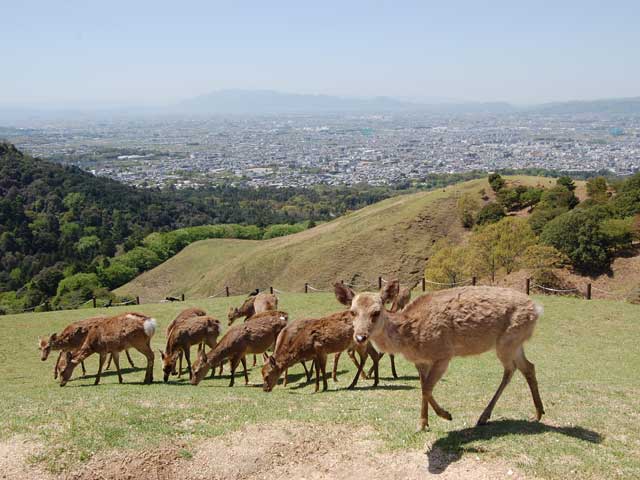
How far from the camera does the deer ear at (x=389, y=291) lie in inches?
340

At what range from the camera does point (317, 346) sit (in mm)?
14141

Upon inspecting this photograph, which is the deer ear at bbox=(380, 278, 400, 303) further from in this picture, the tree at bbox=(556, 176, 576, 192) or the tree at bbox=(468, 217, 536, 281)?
the tree at bbox=(556, 176, 576, 192)

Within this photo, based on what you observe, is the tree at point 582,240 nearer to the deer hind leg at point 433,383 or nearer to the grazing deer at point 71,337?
the grazing deer at point 71,337

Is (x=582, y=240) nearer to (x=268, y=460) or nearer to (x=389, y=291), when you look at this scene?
(x=389, y=291)

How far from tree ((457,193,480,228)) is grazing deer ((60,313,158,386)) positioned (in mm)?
50084

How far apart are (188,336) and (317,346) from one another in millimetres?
5495

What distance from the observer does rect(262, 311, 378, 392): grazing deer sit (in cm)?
1414

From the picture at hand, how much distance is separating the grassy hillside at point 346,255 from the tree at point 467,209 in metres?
0.83

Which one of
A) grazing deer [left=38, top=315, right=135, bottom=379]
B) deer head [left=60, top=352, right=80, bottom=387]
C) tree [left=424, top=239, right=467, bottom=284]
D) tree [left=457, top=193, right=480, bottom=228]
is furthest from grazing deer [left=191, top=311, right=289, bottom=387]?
tree [left=457, top=193, right=480, bottom=228]

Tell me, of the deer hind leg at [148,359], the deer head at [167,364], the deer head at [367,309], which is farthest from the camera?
the deer head at [167,364]

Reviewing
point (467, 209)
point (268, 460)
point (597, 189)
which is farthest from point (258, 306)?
point (597, 189)

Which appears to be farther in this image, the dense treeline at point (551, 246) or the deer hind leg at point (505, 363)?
the dense treeline at point (551, 246)

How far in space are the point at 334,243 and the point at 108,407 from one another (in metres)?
52.4

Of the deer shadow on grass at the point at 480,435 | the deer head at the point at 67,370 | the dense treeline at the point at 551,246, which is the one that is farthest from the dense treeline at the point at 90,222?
the deer shadow on grass at the point at 480,435
